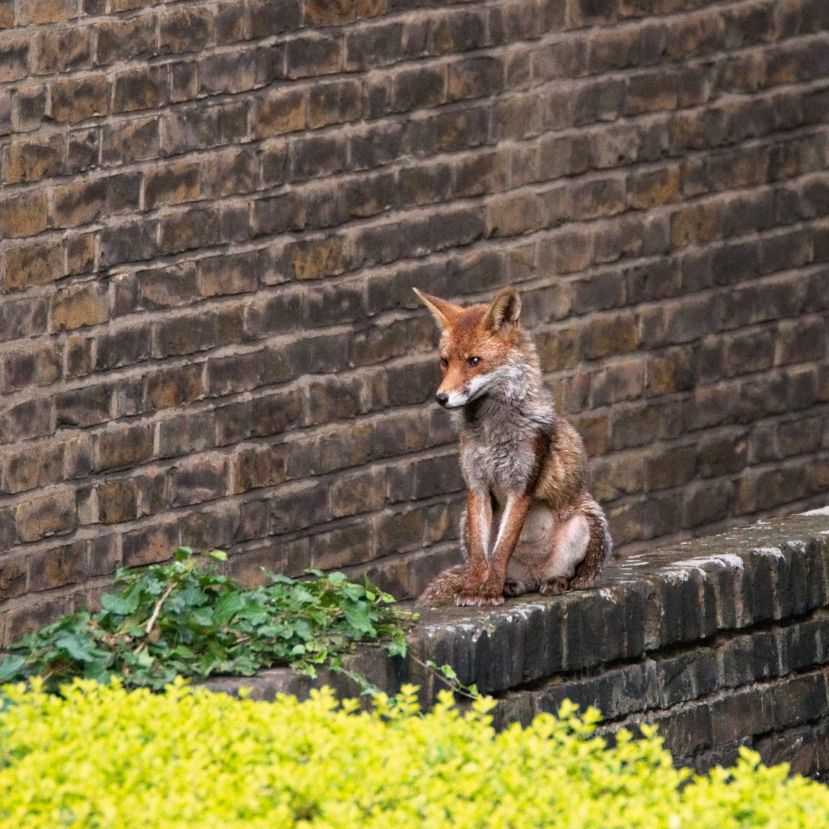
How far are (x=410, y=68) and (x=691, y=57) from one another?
1.99 meters

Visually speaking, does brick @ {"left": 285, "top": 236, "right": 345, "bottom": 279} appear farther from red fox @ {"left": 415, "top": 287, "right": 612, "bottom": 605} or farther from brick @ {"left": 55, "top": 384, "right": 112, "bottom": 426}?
red fox @ {"left": 415, "top": 287, "right": 612, "bottom": 605}

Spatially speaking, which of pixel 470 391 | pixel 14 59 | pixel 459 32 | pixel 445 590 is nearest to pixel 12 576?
pixel 14 59

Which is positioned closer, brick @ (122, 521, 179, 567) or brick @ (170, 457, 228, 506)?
brick @ (122, 521, 179, 567)

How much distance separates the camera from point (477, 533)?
24.0 ft

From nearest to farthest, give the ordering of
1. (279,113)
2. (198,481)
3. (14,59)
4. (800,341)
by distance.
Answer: (14,59) → (198,481) → (279,113) → (800,341)

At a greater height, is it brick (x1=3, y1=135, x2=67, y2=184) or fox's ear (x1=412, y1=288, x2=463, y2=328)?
brick (x1=3, y1=135, x2=67, y2=184)

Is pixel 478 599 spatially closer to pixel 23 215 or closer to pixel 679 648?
pixel 679 648

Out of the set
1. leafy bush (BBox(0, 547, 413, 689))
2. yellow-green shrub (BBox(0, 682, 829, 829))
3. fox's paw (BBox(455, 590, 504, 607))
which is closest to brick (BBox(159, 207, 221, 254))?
fox's paw (BBox(455, 590, 504, 607))

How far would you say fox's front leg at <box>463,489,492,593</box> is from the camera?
7.15m

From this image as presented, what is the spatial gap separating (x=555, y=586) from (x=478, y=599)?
1.04 ft

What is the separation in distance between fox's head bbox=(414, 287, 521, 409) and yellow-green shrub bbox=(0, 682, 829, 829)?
2422mm

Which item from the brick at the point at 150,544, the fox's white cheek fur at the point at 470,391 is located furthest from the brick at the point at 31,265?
the fox's white cheek fur at the point at 470,391

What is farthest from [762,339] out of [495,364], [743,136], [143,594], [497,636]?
[143,594]

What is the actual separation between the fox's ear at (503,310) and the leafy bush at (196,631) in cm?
129
